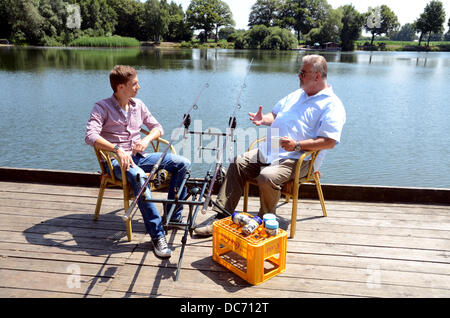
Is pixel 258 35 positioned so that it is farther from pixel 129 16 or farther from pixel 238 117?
pixel 238 117

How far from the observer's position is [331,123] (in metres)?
2.90

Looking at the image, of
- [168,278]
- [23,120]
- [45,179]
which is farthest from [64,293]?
[23,120]

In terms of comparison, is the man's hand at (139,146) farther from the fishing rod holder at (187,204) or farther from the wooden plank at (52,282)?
the wooden plank at (52,282)

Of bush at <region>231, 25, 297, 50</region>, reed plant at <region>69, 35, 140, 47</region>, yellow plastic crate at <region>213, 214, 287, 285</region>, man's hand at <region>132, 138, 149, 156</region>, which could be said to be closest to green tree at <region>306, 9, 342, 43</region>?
bush at <region>231, 25, 297, 50</region>

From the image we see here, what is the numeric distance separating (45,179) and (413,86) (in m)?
19.2

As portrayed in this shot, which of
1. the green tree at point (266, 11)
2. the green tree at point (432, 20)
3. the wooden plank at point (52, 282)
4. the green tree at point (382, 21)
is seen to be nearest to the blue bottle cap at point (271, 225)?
the wooden plank at point (52, 282)

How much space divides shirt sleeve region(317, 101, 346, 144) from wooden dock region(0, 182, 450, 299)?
0.79 metres

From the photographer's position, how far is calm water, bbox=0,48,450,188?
27.5 ft

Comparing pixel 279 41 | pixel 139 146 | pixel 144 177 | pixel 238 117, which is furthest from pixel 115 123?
pixel 279 41

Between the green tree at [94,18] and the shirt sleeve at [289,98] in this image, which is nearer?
the shirt sleeve at [289,98]

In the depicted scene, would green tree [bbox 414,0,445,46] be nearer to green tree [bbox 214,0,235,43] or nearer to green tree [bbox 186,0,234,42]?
green tree [bbox 214,0,235,43]

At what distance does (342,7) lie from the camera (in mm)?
85875

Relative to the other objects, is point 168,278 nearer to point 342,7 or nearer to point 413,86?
point 413,86

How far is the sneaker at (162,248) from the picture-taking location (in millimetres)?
2574
